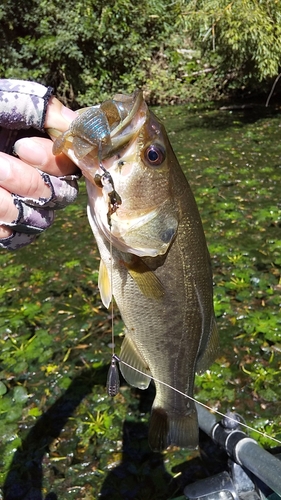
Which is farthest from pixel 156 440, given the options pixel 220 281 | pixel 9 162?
pixel 220 281

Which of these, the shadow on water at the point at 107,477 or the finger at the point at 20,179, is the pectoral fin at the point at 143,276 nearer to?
the finger at the point at 20,179

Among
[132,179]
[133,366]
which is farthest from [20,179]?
[133,366]

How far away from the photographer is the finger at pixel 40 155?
170 cm

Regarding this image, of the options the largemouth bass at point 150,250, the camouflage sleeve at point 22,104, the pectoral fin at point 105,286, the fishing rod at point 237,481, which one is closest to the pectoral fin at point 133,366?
the largemouth bass at point 150,250

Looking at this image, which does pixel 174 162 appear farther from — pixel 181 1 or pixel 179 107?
pixel 179 107

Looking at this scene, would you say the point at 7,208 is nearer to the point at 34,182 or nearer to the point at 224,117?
the point at 34,182

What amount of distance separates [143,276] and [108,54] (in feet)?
50.7

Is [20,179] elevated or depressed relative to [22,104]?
depressed

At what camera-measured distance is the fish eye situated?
5.95 ft

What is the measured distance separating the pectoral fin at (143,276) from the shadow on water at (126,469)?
5.80 feet

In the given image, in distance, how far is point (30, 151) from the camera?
5.59 ft

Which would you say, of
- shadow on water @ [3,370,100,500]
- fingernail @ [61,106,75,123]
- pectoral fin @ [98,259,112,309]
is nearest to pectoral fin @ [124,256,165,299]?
pectoral fin @ [98,259,112,309]

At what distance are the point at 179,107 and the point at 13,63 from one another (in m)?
5.65

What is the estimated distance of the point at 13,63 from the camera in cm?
1509
